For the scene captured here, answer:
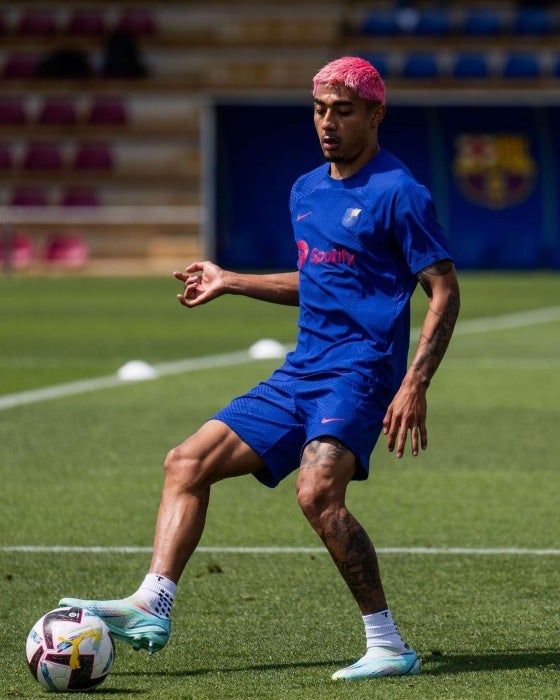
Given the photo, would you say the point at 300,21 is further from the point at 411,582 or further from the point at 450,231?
the point at 411,582

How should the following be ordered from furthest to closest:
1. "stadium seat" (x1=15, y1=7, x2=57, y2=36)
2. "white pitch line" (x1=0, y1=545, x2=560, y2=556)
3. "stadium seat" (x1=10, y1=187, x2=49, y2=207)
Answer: "stadium seat" (x1=15, y1=7, x2=57, y2=36) → "stadium seat" (x1=10, y1=187, x2=49, y2=207) → "white pitch line" (x1=0, y1=545, x2=560, y2=556)

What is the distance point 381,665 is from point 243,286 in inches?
58.5

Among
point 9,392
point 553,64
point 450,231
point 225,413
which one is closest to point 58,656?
point 225,413

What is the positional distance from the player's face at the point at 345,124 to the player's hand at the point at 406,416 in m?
0.79

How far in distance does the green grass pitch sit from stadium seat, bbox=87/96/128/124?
20738mm

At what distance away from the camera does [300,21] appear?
37.5 metres

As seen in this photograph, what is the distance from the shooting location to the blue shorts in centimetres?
531

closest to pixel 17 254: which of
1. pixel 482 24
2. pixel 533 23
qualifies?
pixel 482 24

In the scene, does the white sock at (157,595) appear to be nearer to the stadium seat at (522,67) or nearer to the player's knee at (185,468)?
the player's knee at (185,468)

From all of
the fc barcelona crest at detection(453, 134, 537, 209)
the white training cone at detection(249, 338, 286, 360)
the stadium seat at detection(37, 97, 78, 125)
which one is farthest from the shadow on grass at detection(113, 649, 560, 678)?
the stadium seat at detection(37, 97, 78, 125)

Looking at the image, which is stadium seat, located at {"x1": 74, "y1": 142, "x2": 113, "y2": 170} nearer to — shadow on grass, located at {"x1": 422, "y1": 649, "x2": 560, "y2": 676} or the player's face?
the player's face

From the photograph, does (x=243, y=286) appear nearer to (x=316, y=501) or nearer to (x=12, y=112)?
(x=316, y=501)

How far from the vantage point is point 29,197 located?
3569 cm

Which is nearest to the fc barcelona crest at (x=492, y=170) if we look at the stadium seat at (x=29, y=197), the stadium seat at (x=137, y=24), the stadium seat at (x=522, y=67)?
the stadium seat at (x=522, y=67)
